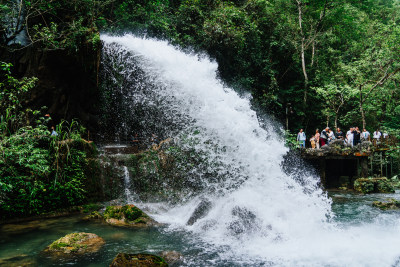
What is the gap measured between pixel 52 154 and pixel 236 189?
589 centimetres

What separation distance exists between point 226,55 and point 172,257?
16.1 meters

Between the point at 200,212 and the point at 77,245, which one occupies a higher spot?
the point at 200,212

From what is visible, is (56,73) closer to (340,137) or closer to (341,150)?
(341,150)

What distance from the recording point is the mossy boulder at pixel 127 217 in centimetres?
809

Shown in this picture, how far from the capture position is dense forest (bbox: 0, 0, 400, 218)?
29.0 feet

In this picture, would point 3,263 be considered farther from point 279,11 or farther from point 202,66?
point 279,11

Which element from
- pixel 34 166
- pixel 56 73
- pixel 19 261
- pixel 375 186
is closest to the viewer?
pixel 19 261

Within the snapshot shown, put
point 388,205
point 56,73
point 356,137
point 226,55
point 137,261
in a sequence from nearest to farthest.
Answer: point 137,261
point 388,205
point 56,73
point 356,137
point 226,55

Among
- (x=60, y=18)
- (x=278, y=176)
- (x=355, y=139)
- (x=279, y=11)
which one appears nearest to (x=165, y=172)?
(x=278, y=176)

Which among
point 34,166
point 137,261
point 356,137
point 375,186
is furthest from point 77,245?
point 356,137

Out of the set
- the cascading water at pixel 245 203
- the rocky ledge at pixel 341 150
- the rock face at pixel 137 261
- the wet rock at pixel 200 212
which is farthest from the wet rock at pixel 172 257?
the rocky ledge at pixel 341 150

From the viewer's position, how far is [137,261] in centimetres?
482

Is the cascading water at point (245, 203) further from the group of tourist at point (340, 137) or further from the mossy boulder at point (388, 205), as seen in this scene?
the group of tourist at point (340, 137)

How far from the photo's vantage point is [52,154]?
928 centimetres
